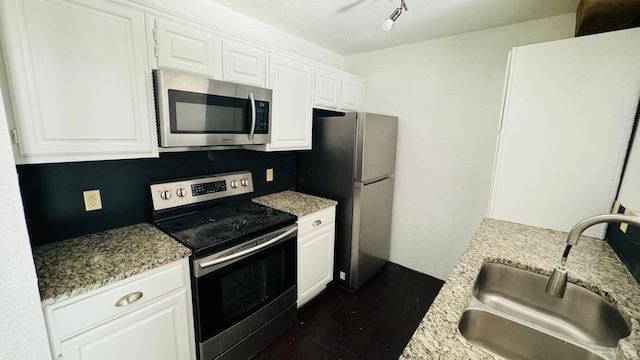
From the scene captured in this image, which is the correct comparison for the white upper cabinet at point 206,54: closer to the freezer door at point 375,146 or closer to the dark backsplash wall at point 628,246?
the freezer door at point 375,146

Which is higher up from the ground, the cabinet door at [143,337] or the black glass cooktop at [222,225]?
the black glass cooktop at [222,225]

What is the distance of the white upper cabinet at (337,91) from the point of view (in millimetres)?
2361

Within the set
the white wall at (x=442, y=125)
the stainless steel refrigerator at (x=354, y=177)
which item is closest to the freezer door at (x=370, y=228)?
the stainless steel refrigerator at (x=354, y=177)

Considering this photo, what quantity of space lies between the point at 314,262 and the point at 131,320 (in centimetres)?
131

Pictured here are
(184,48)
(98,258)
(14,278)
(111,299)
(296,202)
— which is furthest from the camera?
(296,202)

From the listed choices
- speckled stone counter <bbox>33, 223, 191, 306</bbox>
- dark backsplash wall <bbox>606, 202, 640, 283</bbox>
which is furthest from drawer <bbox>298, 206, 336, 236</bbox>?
dark backsplash wall <bbox>606, 202, 640, 283</bbox>

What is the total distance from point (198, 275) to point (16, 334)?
0.65 meters

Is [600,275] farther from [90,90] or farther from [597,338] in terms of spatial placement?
[90,90]

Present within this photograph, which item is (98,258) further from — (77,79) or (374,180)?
(374,180)

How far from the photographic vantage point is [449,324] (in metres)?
0.82

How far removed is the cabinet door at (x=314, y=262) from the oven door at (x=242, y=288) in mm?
153

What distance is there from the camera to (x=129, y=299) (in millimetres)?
1191

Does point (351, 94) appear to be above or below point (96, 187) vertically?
above

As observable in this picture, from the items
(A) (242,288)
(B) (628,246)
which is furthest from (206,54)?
(B) (628,246)
